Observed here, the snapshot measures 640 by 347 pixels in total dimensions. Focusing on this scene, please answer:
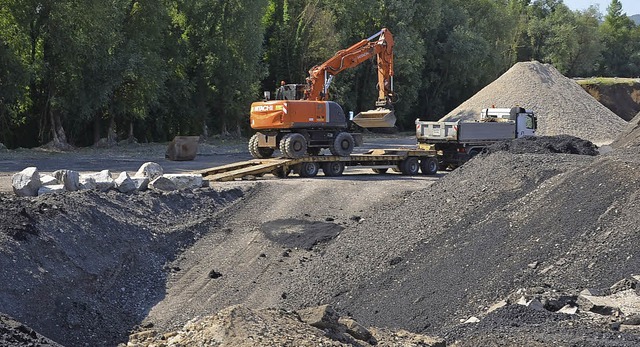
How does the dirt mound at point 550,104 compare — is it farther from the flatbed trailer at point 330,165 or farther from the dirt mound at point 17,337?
the dirt mound at point 17,337

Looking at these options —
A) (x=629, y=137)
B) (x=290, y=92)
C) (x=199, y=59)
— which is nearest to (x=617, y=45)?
(x=199, y=59)

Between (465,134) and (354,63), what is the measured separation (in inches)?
154

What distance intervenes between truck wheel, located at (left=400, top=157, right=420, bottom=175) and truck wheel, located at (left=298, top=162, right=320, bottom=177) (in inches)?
109

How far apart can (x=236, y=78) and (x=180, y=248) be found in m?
24.1

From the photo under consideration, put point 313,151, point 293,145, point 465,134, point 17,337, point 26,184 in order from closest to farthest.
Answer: point 17,337 < point 26,184 < point 293,145 < point 313,151 < point 465,134

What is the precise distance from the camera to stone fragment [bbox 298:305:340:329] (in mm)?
7863

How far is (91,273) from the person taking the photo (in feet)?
40.2

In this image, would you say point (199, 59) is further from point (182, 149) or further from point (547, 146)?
point (547, 146)

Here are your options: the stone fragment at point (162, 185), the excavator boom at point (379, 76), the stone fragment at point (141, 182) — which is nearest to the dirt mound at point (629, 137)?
the excavator boom at point (379, 76)

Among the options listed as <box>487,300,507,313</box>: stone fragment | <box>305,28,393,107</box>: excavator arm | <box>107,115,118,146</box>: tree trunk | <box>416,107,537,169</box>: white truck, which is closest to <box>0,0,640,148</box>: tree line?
<box>107,115,118,146</box>: tree trunk

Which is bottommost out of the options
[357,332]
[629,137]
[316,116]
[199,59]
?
[357,332]

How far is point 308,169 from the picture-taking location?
837 inches

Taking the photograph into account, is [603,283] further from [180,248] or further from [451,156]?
[451,156]

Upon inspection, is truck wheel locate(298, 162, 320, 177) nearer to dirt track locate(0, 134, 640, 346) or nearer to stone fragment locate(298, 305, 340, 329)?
dirt track locate(0, 134, 640, 346)
